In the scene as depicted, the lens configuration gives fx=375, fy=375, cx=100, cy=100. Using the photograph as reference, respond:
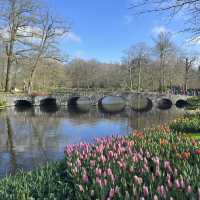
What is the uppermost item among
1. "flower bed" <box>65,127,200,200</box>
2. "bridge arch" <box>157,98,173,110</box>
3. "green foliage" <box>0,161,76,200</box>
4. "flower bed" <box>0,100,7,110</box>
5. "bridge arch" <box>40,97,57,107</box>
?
"flower bed" <box>65,127,200,200</box>

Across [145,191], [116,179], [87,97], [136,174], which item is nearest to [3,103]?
[87,97]

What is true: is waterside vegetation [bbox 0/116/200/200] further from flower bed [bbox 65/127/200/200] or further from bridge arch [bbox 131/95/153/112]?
bridge arch [bbox 131/95/153/112]

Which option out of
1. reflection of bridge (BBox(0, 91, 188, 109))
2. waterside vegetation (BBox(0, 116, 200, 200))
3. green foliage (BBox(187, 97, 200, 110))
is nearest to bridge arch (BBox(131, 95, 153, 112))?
reflection of bridge (BBox(0, 91, 188, 109))

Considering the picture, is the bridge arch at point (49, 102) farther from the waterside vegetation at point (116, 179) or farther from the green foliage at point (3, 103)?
the waterside vegetation at point (116, 179)

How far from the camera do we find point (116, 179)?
5297 mm

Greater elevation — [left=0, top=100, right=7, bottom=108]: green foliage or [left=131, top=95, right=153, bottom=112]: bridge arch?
[left=0, top=100, right=7, bottom=108]: green foliage

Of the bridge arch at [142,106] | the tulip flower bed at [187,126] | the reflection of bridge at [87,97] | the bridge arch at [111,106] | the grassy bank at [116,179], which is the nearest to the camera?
the grassy bank at [116,179]

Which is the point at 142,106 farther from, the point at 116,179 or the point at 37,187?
the point at 116,179

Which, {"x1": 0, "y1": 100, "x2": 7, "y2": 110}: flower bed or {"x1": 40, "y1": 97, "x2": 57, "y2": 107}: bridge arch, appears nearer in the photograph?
{"x1": 0, "y1": 100, "x2": 7, "y2": 110}: flower bed

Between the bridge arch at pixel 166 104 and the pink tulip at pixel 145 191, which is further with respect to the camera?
the bridge arch at pixel 166 104

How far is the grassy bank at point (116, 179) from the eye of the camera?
471cm

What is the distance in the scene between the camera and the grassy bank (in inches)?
185

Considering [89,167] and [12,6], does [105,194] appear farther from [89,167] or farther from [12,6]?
[12,6]

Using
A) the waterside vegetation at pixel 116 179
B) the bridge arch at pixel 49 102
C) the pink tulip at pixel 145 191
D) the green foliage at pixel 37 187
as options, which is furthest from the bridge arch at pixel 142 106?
the pink tulip at pixel 145 191
